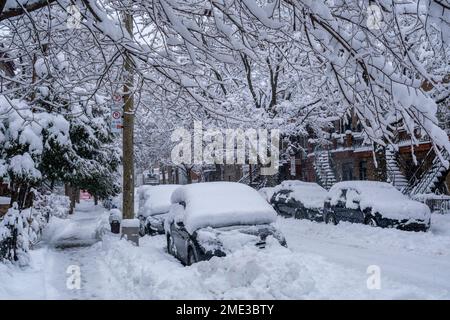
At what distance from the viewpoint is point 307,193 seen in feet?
67.2

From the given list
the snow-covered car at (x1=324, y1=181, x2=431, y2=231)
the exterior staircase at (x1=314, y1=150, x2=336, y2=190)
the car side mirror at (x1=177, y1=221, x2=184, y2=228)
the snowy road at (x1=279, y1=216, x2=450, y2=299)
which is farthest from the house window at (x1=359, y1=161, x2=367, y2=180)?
the car side mirror at (x1=177, y1=221, x2=184, y2=228)

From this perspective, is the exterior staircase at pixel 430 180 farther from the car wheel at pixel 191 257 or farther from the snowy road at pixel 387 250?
the car wheel at pixel 191 257

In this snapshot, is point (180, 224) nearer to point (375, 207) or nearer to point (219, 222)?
point (219, 222)

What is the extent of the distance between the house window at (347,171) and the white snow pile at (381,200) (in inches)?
688

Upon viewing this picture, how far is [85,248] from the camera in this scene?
42.3 feet

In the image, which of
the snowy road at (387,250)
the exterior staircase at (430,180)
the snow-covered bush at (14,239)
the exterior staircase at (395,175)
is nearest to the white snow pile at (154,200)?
the snowy road at (387,250)

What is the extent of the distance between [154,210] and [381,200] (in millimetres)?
7881

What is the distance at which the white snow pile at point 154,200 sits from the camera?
15723 mm

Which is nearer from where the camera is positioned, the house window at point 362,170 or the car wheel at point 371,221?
the car wheel at point 371,221

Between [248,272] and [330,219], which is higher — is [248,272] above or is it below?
below

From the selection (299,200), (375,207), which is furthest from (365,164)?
(375,207)

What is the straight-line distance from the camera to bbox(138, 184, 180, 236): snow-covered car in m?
15.4
